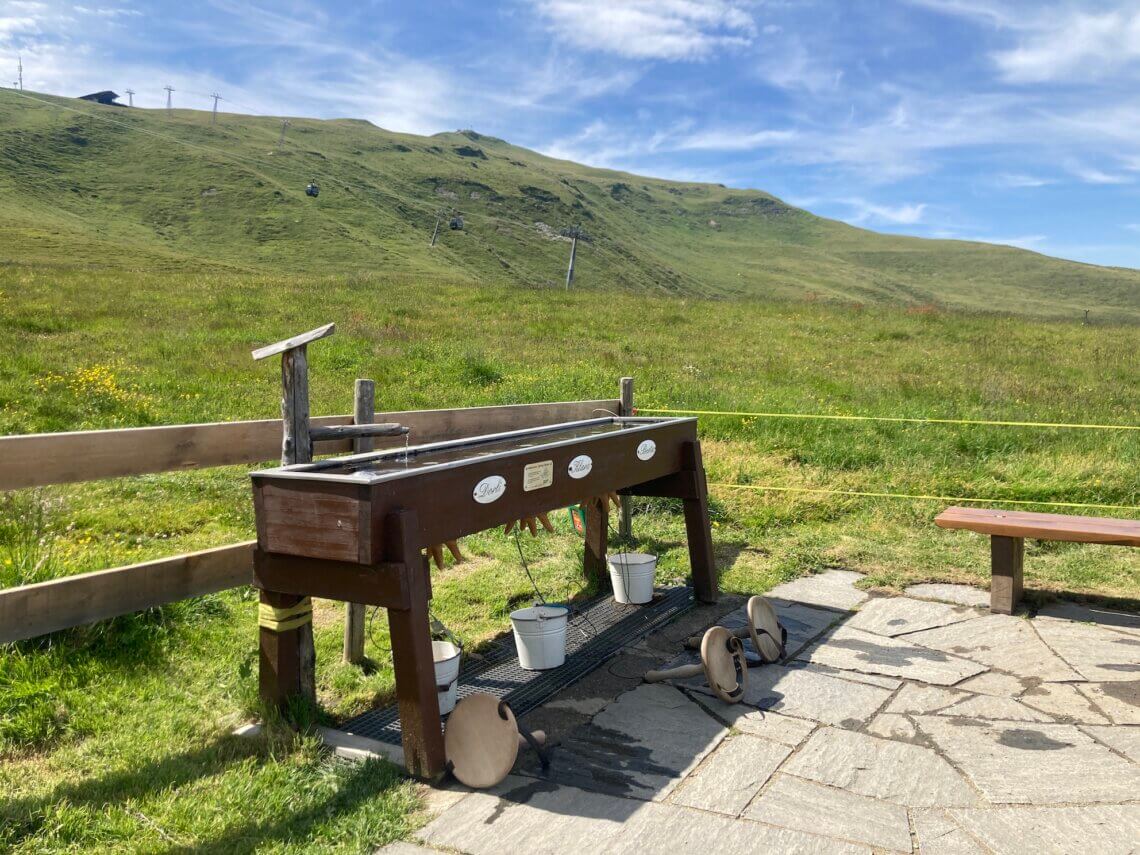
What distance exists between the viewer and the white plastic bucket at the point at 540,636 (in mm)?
4723

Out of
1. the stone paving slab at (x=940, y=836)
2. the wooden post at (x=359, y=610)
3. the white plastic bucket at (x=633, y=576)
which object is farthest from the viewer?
the white plastic bucket at (x=633, y=576)

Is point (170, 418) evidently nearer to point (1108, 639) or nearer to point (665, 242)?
point (1108, 639)

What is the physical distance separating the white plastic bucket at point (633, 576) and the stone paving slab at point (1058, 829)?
2842 millimetres

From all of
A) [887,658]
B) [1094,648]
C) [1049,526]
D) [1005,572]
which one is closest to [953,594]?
[1005,572]

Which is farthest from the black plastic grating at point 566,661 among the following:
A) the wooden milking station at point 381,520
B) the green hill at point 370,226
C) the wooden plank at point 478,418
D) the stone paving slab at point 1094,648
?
the green hill at point 370,226

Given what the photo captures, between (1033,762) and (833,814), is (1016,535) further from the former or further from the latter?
(833,814)

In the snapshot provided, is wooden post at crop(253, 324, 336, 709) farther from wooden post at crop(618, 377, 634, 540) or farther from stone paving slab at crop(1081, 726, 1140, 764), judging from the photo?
wooden post at crop(618, 377, 634, 540)

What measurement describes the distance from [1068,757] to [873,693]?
94 centimetres

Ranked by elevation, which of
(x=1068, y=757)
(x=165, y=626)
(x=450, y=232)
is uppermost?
(x=450, y=232)

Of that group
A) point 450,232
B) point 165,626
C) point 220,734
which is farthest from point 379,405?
point 450,232

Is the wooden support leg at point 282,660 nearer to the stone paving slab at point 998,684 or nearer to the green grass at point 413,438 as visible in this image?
the green grass at point 413,438

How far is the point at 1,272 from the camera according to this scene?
878 inches

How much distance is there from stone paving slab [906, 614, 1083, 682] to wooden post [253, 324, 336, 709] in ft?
11.5

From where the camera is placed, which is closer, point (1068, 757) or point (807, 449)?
point (1068, 757)
